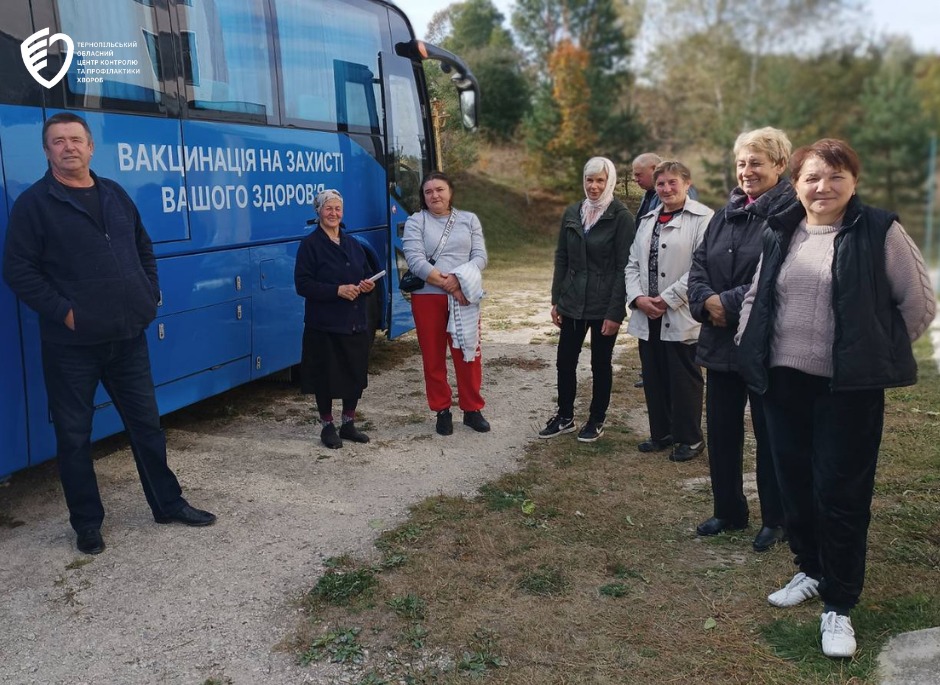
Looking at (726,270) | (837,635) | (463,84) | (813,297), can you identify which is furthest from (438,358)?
(463,84)

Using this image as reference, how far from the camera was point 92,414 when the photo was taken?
13.3 feet

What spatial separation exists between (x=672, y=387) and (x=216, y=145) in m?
3.20

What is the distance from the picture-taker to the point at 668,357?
5164 mm

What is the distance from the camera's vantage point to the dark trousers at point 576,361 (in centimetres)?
557

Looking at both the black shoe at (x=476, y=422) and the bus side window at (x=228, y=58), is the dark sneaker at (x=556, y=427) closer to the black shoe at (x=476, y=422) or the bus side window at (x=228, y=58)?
the black shoe at (x=476, y=422)

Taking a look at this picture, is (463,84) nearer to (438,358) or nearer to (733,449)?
(438,358)

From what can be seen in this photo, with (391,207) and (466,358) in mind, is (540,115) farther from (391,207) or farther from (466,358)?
(466,358)

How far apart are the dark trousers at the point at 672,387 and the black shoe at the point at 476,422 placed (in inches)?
46.2

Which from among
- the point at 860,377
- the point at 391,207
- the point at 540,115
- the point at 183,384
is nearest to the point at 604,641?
the point at 860,377

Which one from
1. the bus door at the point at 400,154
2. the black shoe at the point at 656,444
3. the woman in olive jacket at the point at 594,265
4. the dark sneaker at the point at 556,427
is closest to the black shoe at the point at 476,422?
the dark sneaker at the point at 556,427

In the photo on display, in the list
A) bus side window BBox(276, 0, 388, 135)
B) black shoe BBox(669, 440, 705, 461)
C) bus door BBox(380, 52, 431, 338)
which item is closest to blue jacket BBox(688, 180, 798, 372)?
black shoe BBox(669, 440, 705, 461)

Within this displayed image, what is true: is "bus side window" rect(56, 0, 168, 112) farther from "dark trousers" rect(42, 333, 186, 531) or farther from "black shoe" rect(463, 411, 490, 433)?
"black shoe" rect(463, 411, 490, 433)

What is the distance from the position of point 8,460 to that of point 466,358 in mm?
2783

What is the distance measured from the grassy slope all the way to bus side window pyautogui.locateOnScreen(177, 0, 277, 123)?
2.89 m
